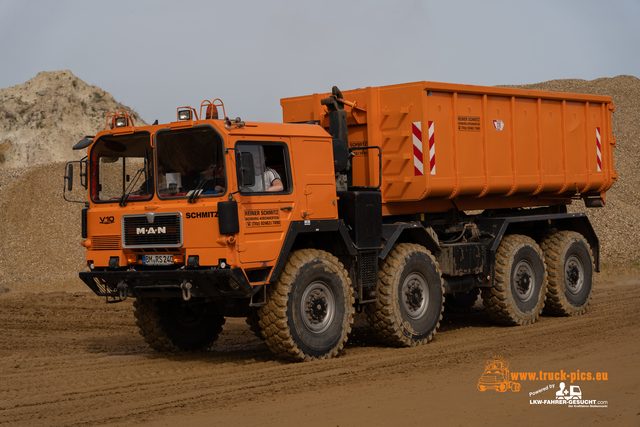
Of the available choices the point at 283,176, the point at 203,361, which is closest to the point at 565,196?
the point at 283,176

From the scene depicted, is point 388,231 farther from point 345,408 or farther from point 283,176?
point 345,408

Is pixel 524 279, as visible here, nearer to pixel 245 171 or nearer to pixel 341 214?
pixel 341 214

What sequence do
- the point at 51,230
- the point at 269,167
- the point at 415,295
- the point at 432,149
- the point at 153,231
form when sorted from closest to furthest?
1. the point at 153,231
2. the point at 269,167
3. the point at 415,295
4. the point at 432,149
5. the point at 51,230

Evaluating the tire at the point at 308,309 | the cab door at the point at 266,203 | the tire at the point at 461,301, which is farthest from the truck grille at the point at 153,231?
the tire at the point at 461,301

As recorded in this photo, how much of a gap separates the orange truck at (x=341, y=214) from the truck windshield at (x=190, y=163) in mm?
17

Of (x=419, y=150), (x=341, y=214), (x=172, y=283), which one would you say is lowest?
(x=172, y=283)

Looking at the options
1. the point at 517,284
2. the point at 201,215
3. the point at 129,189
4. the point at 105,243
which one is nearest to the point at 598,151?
the point at 517,284

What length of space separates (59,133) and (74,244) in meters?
19.2

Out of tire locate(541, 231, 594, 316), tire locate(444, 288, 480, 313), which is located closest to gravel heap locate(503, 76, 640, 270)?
tire locate(541, 231, 594, 316)

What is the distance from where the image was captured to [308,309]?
28.0 ft

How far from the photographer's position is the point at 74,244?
23.5 metres

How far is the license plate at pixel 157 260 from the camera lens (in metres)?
8.26

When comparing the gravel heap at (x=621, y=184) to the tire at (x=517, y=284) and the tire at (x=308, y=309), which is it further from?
the tire at (x=308, y=309)

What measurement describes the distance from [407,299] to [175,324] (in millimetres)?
3213
